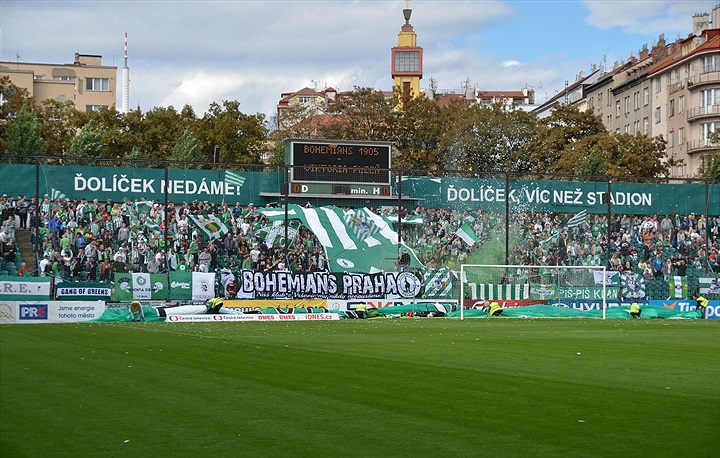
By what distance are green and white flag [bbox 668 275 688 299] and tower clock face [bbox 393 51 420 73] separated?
103 meters

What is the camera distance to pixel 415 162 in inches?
2975

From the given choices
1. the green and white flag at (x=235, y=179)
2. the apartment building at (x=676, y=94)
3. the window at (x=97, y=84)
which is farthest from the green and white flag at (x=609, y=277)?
the window at (x=97, y=84)

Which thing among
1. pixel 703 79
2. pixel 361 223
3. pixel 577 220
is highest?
pixel 703 79

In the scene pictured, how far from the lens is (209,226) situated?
3875 cm

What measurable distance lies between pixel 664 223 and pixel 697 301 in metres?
5.25

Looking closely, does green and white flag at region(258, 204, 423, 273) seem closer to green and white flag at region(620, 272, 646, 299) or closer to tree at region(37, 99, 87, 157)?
green and white flag at region(620, 272, 646, 299)

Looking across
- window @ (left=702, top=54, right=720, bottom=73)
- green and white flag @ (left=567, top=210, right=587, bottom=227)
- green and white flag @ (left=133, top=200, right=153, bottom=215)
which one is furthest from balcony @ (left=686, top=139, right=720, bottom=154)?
green and white flag @ (left=133, top=200, right=153, bottom=215)

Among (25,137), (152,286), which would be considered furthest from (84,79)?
(152,286)

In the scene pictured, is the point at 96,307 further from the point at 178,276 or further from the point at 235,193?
the point at 235,193

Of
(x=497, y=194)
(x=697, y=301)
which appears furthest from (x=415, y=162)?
(x=697, y=301)

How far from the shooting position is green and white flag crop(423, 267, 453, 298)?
37.9 m

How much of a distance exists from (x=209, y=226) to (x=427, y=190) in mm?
9603

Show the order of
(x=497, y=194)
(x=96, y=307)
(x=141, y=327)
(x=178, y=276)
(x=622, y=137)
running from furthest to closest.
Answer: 1. (x=622, y=137)
2. (x=497, y=194)
3. (x=178, y=276)
4. (x=96, y=307)
5. (x=141, y=327)

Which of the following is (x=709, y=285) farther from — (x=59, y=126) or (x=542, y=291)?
(x=59, y=126)
